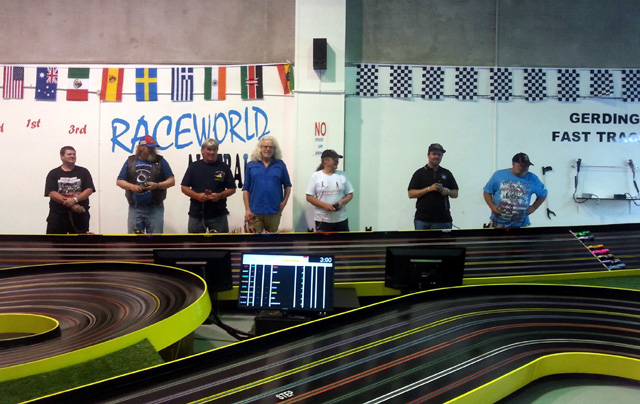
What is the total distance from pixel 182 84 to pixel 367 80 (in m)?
2.26

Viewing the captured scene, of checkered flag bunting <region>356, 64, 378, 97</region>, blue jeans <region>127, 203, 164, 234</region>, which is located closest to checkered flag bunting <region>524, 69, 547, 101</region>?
checkered flag bunting <region>356, 64, 378, 97</region>

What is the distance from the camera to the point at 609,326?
255 cm

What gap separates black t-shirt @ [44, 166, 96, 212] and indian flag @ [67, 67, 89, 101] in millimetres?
1523

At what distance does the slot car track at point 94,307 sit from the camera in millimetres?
2070

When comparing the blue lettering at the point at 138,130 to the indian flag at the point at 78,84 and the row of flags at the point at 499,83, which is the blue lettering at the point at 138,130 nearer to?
the indian flag at the point at 78,84

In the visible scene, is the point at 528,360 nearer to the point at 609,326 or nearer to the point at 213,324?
the point at 609,326

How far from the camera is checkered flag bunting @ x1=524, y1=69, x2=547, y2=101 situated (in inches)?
274

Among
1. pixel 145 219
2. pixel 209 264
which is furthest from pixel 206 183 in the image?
pixel 209 264

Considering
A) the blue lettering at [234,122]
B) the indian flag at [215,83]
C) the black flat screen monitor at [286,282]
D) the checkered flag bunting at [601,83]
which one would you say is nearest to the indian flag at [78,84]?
the indian flag at [215,83]

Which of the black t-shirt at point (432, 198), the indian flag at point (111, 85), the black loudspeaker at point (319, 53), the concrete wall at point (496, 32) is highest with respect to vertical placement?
the concrete wall at point (496, 32)

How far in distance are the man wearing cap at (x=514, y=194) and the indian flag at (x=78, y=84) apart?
16.0 feet

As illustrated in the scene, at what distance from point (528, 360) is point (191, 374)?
1264mm

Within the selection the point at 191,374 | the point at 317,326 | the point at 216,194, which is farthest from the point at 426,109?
the point at 191,374

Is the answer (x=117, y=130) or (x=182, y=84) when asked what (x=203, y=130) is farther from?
(x=117, y=130)
